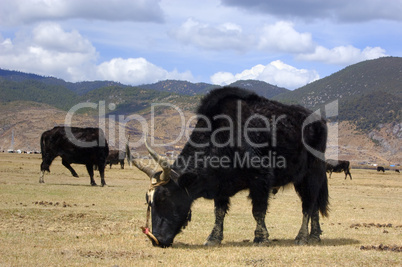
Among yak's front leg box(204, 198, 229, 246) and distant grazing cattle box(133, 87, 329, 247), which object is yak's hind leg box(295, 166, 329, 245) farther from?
yak's front leg box(204, 198, 229, 246)

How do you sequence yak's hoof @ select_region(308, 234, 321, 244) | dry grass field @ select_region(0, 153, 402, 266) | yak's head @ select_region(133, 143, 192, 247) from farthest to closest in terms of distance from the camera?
yak's hoof @ select_region(308, 234, 321, 244) < yak's head @ select_region(133, 143, 192, 247) < dry grass field @ select_region(0, 153, 402, 266)

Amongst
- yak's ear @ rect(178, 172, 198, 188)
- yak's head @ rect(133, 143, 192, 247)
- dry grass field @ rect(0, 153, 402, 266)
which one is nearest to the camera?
dry grass field @ rect(0, 153, 402, 266)

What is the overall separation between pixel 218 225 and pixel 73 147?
16.1 m

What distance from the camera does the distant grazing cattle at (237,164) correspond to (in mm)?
8781

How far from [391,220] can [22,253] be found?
452 inches

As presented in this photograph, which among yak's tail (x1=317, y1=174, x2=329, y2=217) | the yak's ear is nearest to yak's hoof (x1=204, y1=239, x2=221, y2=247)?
the yak's ear

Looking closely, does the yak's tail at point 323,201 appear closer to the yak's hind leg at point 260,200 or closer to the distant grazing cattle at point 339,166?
the yak's hind leg at point 260,200

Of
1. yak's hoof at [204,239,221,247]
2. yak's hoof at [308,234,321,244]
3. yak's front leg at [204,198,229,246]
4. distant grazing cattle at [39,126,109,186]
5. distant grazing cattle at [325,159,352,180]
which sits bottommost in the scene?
distant grazing cattle at [325,159,352,180]

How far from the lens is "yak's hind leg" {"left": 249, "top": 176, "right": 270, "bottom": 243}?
9.51 meters

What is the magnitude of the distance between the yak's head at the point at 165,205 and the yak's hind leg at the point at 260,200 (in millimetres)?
1518

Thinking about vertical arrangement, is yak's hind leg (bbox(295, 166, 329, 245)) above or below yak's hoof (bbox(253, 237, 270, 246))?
above

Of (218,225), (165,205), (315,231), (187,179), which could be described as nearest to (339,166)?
A: (315,231)

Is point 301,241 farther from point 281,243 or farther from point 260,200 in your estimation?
point 260,200

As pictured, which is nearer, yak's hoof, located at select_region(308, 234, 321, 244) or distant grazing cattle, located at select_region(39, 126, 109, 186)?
yak's hoof, located at select_region(308, 234, 321, 244)
